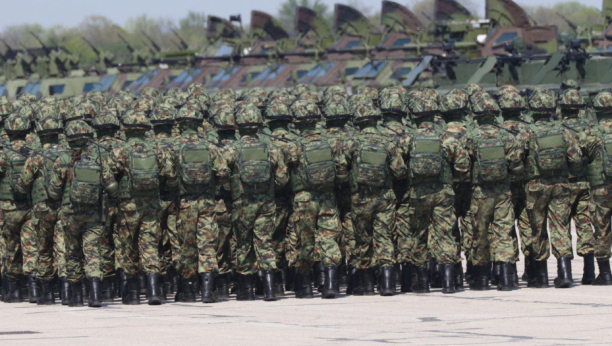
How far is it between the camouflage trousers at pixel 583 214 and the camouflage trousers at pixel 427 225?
123 cm

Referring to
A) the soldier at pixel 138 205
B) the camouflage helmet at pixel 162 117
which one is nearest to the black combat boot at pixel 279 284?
the soldier at pixel 138 205

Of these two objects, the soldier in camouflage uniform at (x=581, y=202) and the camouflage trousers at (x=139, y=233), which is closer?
the camouflage trousers at (x=139, y=233)

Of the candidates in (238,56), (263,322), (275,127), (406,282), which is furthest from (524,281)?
(238,56)

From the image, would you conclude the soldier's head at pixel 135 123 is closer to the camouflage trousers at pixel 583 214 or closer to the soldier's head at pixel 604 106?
the camouflage trousers at pixel 583 214

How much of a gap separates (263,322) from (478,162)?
9.63 ft

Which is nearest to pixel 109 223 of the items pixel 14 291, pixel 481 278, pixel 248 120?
pixel 14 291

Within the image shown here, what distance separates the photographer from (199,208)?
12445mm

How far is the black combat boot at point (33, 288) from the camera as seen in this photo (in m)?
13.2

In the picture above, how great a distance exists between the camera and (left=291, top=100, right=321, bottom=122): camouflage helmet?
12812 mm

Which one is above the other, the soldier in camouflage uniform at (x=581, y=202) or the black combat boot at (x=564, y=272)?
the soldier in camouflage uniform at (x=581, y=202)

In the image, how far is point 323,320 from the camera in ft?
35.5

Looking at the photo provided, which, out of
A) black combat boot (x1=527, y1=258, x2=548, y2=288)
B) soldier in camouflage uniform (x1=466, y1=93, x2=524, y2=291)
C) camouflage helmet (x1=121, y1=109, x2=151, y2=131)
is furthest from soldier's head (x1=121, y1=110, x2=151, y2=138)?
black combat boot (x1=527, y1=258, x2=548, y2=288)

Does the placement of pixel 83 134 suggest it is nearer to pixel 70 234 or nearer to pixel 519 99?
pixel 70 234

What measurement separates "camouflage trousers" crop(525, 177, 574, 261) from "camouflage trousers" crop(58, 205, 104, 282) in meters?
3.97
